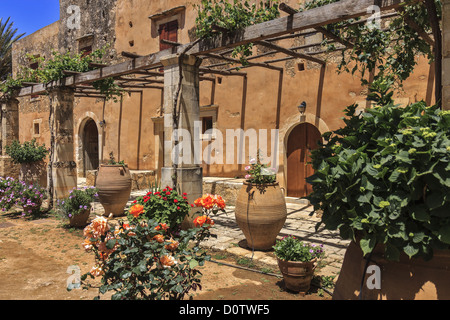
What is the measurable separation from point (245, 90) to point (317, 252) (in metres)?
5.85

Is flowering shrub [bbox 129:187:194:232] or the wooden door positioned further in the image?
the wooden door

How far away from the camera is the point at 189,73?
5.52 metres

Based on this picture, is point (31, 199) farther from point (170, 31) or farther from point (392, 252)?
point (392, 252)

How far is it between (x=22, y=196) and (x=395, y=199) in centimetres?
754

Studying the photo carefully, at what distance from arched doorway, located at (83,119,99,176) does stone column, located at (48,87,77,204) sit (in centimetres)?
586

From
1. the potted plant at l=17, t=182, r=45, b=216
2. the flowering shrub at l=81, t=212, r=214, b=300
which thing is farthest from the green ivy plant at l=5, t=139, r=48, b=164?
the flowering shrub at l=81, t=212, r=214, b=300

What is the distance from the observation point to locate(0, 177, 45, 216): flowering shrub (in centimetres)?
723

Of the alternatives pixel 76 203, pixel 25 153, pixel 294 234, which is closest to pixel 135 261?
pixel 294 234

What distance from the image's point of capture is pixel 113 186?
22.6 feet

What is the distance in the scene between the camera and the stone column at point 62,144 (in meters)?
7.81

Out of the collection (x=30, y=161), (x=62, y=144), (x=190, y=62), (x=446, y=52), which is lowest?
(x=30, y=161)

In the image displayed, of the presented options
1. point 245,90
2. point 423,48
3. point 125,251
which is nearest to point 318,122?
point 245,90

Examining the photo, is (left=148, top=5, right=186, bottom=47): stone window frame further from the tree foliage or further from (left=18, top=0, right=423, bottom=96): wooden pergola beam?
the tree foliage
